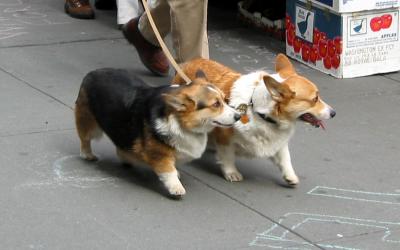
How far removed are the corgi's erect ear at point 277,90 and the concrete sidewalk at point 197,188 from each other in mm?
613

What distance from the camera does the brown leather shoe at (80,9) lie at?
9.20 metres

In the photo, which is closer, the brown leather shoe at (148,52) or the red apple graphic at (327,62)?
the brown leather shoe at (148,52)

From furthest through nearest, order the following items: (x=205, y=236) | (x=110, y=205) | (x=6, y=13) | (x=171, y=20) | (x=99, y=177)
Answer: (x=6, y=13) → (x=171, y=20) → (x=99, y=177) → (x=110, y=205) → (x=205, y=236)

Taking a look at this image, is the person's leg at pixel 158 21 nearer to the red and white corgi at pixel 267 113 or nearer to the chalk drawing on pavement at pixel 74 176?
the red and white corgi at pixel 267 113

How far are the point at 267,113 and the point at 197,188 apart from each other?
0.65 meters

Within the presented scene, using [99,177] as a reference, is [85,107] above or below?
above

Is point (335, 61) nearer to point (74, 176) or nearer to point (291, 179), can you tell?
point (291, 179)

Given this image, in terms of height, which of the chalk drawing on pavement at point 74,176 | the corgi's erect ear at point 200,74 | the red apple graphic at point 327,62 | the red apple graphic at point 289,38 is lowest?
the red apple graphic at point 327,62

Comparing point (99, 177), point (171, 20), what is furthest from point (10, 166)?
point (171, 20)

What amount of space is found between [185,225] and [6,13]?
5.30 metres

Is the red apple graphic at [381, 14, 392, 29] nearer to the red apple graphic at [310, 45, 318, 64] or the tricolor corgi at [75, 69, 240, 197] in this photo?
the red apple graphic at [310, 45, 318, 64]

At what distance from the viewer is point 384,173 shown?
5551mm

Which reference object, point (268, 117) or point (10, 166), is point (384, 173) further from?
point (10, 166)

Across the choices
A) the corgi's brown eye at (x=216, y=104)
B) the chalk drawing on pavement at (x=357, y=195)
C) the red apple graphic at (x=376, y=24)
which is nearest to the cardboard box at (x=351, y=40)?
the red apple graphic at (x=376, y=24)
